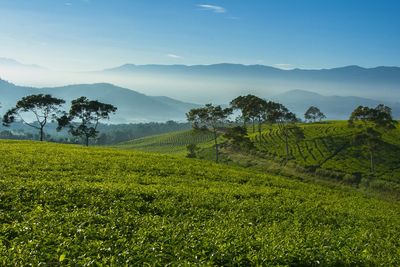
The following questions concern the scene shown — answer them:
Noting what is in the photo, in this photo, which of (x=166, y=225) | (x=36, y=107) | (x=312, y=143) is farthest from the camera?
(x=312, y=143)

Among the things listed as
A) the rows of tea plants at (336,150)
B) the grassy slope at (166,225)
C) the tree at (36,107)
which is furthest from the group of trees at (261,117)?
the grassy slope at (166,225)

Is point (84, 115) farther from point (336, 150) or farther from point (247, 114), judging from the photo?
point (336, 150)

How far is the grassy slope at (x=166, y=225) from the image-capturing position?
12.8 meters

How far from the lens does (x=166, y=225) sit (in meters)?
16.8

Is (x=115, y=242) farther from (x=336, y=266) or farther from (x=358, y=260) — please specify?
(x=358, y=260)

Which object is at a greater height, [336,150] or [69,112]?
[69,112]

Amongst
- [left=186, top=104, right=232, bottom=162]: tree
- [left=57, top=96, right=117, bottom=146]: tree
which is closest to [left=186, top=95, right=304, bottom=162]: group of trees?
[left=186, top=104, right=232, bottom=162]: tree

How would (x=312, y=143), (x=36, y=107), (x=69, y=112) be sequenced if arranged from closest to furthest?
(x=36, y=107) → (x=69, y=112) → (x=312, y=143)

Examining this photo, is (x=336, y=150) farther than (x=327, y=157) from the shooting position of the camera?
Yes

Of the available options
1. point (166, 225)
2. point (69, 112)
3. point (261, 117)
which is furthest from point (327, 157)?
point (166, 225)

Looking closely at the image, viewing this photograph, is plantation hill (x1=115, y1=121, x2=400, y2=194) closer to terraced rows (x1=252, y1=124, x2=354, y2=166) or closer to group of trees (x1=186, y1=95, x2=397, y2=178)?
terraced rows (x1=252, y1=124, x2=354, y2=166)

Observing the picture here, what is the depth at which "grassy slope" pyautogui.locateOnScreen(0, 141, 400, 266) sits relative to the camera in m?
12.8

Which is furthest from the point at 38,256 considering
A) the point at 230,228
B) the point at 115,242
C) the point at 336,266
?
the point at 336,266

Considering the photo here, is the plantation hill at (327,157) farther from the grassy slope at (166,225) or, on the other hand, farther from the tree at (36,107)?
the grassy slope at (166,225)
